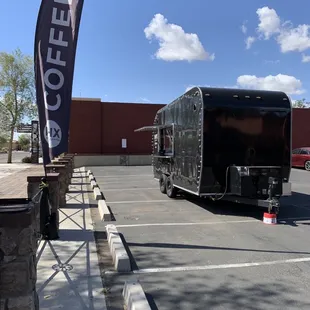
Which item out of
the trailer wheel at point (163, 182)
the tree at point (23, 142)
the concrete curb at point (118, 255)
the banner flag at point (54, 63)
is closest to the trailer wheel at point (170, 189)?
the trailer wheel at point (163, 182)

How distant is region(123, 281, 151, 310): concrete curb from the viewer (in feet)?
11.6

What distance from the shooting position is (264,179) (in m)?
8.15

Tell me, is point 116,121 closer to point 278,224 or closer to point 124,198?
point 124,198

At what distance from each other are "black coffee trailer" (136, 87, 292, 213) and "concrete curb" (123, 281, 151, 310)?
460 centimetres

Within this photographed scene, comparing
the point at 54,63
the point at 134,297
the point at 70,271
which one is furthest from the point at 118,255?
the point at 54,63

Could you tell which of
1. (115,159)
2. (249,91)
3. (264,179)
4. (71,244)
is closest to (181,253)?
(71,244)

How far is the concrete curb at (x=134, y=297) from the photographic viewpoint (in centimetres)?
354

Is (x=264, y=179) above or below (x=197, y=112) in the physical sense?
below

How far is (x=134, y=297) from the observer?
12.2 feet

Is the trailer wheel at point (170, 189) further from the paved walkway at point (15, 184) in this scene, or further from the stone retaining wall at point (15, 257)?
the stone retaining wall at point (15, 257)

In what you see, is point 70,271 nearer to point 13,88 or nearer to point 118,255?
point 118,255

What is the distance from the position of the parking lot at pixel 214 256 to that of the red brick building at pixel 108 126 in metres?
19.0

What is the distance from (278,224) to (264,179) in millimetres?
1034

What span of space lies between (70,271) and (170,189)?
Result: 6.78 meters
